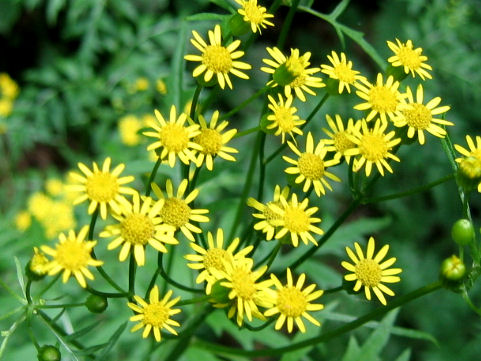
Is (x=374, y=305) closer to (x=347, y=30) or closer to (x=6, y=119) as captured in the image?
(x=347, y=30)

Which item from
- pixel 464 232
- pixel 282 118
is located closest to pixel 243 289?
pixel 282 118

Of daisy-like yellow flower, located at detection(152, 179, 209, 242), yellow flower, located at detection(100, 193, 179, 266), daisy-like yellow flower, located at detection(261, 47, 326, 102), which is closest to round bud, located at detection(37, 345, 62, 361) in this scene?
yellow flower, located at detection(100, 193, 179, 266)

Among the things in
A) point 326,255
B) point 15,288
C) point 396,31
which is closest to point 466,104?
point 396,31

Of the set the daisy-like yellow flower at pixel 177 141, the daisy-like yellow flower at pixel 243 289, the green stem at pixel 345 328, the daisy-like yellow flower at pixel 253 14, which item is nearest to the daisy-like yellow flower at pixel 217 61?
the daisy-like yellow flower at pixel 253 14

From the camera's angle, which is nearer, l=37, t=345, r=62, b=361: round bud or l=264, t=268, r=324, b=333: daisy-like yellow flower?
l=37, t=345, r=62, b=361: round bud

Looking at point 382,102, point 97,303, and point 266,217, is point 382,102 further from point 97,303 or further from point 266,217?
point 97,303

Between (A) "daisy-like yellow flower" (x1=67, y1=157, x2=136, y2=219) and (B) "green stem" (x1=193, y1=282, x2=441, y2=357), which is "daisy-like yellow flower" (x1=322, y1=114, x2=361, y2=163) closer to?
(B) "green stem" (x1=193, y1=282, x2=441, y2=357)
